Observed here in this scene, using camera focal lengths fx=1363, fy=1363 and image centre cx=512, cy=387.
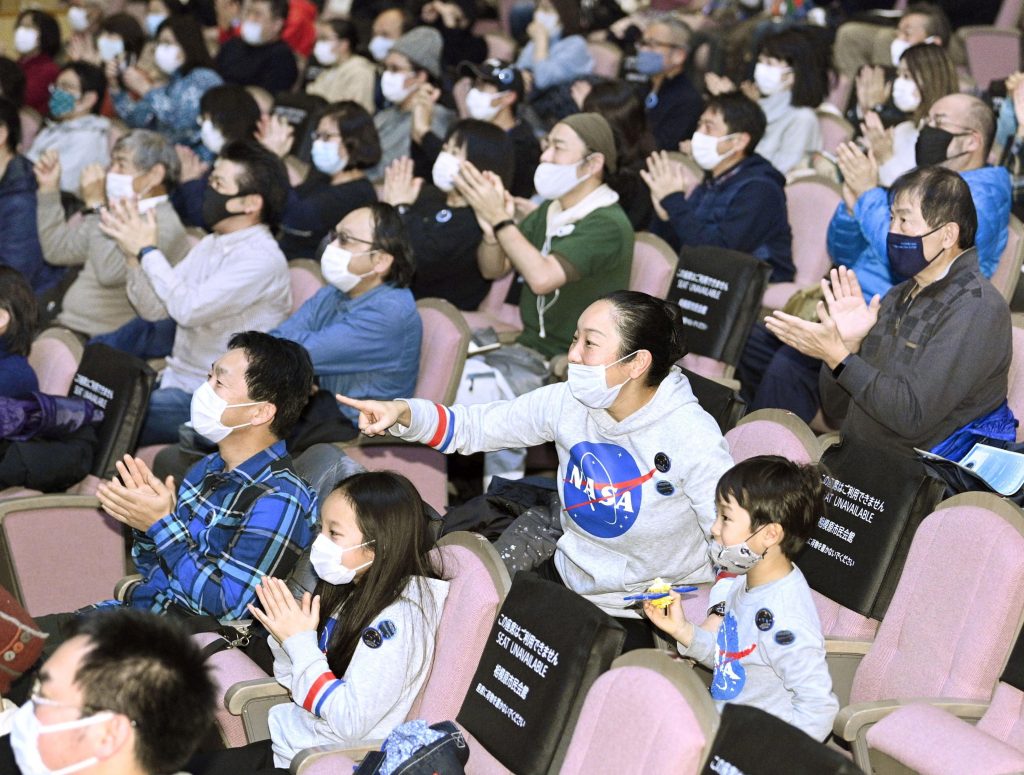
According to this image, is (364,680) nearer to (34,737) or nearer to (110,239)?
(34,737)

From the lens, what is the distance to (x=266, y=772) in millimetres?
2814

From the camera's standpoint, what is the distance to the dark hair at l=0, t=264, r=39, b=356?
4.28 metres

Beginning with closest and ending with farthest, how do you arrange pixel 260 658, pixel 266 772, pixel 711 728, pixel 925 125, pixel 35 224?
pixel 711 728, pixel 266 772, pixel 260 658, pixel 925 125, pixel 35 224

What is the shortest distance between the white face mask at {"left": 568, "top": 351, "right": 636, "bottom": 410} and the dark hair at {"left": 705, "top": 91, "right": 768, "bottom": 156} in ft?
7.91

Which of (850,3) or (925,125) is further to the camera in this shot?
(850,3)

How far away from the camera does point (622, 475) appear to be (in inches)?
123

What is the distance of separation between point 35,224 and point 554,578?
3600 millimetres

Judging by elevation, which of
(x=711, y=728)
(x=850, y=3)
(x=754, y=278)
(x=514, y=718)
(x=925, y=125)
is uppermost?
(x=850, y=3)

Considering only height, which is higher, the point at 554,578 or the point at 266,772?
the point at 554,578

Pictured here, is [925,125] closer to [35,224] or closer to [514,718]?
[514,718]

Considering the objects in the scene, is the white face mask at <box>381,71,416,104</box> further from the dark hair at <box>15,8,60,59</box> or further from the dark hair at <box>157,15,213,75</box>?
the dark hair at <box>15,8,60,59</box>

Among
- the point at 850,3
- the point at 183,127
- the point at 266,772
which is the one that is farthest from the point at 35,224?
the point at 850,3

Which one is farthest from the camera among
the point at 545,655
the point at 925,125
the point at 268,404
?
the point at 925,125

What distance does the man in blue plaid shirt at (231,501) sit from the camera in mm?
3227
